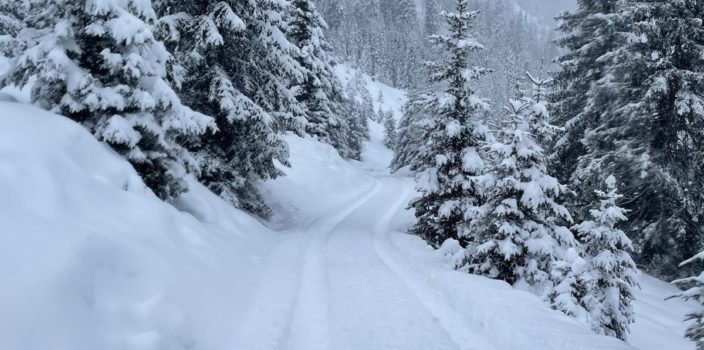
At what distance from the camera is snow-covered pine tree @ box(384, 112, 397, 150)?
286ft

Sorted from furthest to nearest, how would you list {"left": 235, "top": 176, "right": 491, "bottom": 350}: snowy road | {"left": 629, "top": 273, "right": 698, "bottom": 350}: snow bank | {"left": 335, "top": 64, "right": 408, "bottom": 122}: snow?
{"left": 335, "top": 64, "right": 408, "bottom": 122}: snow < {"left": 629, "top": 273, "right": 698, "bottom": 350}: snow bank < {"left": 235, "top": 176, "right": 491, "bottom": 350}: snowy road

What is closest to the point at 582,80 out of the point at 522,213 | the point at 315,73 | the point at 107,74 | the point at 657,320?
the point at 657,320

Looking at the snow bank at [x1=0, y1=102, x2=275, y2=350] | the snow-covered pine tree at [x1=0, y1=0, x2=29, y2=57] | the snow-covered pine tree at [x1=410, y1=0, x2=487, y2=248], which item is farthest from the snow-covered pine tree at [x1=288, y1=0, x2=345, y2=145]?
the snow bank at [x1=0, y1=102, x2=275, y2=350]

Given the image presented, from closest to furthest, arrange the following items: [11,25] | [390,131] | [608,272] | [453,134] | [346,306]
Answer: [346,306] → [608,272] → [453,134] → [11,25] → [390,131]

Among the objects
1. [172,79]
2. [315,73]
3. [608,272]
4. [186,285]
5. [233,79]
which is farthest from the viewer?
[315,73]

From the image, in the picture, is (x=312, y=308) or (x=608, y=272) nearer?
(x=312, y=308)

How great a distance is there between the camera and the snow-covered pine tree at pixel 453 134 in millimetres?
17594

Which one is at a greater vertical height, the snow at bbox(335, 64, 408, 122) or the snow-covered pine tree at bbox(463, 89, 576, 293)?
the snow at bbox(335, 64, 408, 122)

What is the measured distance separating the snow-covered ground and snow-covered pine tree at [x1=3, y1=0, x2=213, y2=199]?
3.60ft

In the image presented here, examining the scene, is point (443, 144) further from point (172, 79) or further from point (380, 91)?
point (380, 91)

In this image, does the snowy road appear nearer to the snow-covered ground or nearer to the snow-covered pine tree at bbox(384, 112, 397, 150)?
the snow-covered ground

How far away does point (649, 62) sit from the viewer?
17719 mm

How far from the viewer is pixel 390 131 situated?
88.7 m

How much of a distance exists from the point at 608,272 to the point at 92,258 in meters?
9.89
